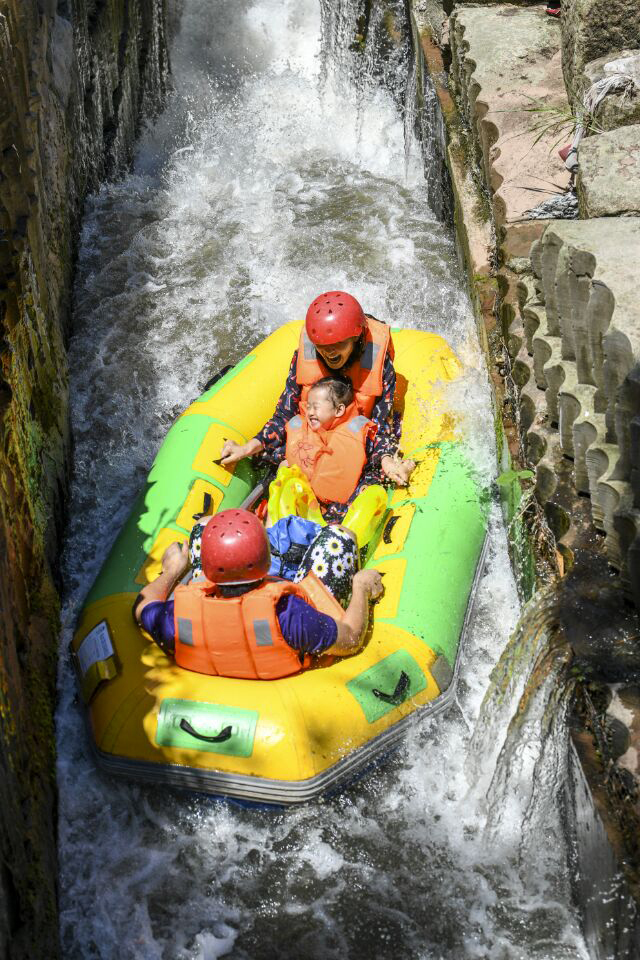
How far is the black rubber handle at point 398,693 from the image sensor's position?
4.04 metres

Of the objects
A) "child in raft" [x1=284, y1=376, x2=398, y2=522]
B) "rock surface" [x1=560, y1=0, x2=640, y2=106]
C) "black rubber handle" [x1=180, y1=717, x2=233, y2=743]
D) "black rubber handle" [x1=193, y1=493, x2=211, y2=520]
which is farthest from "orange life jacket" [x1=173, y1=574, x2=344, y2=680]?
"rock surface" [x1=560, y1=0, x2=640, y2=106]

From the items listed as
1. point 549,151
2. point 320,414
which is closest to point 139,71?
point 549,151

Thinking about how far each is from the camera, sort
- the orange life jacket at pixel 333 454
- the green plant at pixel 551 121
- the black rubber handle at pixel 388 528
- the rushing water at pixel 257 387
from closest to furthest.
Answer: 1. the rushing water at pixel 257 387
2. the black rubber handle at pixel 388 528
3. the orange life jacket at pixel 333 454
4. the green plant at pixel 551 121

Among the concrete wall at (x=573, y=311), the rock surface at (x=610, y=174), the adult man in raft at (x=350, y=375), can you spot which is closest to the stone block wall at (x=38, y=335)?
the adult man in raft at (x=350, y=375)

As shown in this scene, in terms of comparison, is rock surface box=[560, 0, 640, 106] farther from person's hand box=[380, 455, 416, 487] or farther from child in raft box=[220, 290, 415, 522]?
person's hand box=[380, 455, 416, 487]

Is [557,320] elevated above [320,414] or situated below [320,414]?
above

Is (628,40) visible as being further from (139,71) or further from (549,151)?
(139,71)

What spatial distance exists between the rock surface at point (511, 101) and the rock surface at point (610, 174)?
605mm

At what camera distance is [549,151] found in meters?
6.12

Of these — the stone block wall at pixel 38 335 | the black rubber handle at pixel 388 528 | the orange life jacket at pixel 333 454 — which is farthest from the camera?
the orange life jacket at pixel 333 454

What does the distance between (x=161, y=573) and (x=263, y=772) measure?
101 cm

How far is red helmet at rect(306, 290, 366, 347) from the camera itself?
4789mm

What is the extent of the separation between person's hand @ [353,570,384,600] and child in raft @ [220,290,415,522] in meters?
0.50

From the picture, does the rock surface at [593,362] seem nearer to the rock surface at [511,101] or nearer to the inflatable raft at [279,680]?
the inflatable raft at [279,680]
